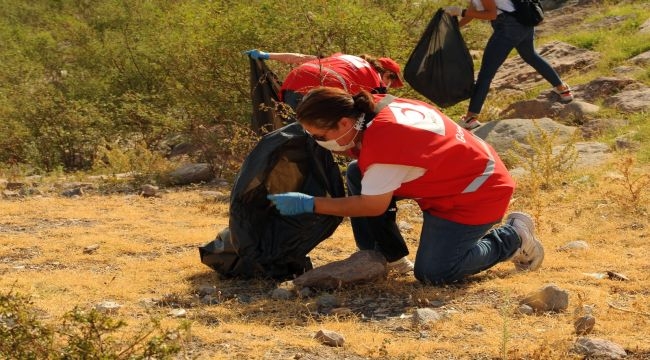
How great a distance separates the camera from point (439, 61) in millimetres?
7352

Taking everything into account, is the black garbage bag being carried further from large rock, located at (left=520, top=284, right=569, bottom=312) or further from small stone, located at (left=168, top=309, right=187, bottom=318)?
small stone, located at (left=168, top=309, right=187, bottom=318)

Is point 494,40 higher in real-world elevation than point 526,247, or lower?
higher

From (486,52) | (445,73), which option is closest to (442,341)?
(445,73)

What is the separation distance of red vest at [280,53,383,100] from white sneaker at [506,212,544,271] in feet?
4.68

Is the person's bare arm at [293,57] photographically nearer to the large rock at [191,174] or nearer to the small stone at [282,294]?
the large rock at [191,174]

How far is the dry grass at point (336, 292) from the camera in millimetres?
3557

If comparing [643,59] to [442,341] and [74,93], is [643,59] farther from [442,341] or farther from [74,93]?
[442,341]

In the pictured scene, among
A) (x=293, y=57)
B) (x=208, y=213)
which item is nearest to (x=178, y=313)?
(x=208, y=213)

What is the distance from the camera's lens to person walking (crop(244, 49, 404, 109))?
5.73 metres

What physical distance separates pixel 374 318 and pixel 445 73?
147 inches

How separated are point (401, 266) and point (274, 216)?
2.25ft

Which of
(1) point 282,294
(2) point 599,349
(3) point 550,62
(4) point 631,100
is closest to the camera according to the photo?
(2) point 599,349

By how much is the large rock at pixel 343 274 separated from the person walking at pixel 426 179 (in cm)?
21

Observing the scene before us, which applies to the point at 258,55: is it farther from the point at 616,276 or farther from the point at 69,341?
the point at 69,341
